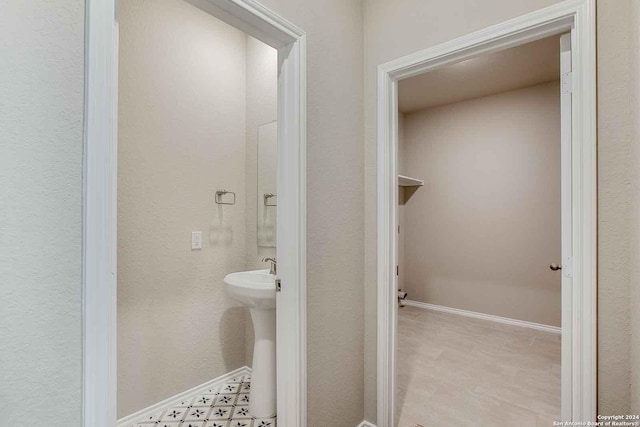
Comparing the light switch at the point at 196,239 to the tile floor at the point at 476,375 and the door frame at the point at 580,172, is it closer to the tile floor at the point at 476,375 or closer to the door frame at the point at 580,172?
the tile floor at the point at 476,375

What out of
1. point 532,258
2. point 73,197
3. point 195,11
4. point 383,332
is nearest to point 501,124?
point 532,258

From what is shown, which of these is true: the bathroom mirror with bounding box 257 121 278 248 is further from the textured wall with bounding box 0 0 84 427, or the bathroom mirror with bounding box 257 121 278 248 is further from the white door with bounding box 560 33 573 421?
the white door with bounding box 560 33 573 421

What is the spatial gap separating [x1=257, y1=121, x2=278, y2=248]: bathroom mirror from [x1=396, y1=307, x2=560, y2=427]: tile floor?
1.51m

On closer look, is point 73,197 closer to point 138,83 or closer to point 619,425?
point 138,83

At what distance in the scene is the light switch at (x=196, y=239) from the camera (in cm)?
224

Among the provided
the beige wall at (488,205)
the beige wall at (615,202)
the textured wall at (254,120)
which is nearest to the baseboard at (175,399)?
the textured wall at (254,120)

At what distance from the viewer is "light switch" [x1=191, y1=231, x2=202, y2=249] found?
224 centimetres

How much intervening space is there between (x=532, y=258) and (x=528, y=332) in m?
0.82

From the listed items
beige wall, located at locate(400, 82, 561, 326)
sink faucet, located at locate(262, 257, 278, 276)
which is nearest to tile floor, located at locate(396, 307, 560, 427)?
beige wall, located at locate(400, 82, 561, 326)

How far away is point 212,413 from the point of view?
Result: 6.68 feet

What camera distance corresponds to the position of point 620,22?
118 cm

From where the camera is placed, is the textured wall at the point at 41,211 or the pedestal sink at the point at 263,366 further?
the pedestal sink at the point at 263,366

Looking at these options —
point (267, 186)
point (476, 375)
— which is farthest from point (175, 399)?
point (476, 375)

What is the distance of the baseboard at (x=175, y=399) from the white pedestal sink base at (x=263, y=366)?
0.47 metres
